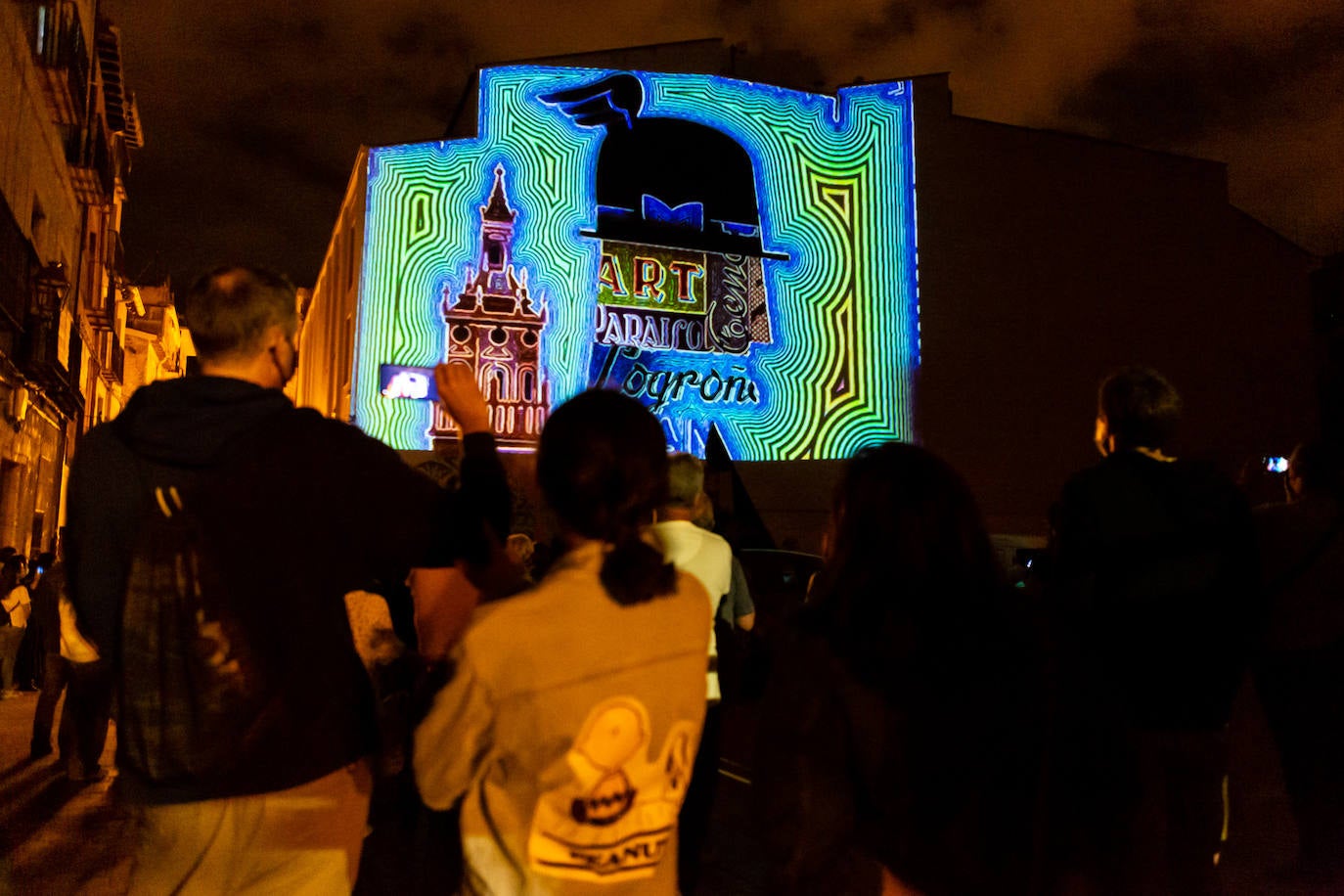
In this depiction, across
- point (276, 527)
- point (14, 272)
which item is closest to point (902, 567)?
point (276, 527)

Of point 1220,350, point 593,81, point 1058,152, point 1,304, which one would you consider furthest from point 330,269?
point 1220,350

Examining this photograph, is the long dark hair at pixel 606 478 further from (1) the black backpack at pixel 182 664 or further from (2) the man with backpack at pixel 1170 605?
(2) the man with backpack at pixel 1170 605

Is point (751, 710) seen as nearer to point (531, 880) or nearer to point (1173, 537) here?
point (1173, 537)

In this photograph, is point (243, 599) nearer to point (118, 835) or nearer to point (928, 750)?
point (928, 750)

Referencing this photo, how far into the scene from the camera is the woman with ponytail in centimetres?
189

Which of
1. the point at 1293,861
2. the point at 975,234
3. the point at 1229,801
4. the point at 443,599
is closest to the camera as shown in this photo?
the point at 443,599

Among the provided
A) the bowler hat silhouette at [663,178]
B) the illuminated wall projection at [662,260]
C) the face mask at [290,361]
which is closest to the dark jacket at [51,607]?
the face mask at [290,361]

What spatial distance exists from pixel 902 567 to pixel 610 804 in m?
0.71

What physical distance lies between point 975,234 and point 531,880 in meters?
24.4

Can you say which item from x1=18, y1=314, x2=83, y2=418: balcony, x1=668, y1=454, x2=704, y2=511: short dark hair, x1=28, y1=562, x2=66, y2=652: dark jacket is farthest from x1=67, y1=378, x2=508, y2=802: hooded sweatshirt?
x1=18, y1=314, x2=83, y2=418: balcony

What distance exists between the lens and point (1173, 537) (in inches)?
120

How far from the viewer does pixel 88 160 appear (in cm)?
2331

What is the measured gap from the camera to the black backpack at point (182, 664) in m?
1.93

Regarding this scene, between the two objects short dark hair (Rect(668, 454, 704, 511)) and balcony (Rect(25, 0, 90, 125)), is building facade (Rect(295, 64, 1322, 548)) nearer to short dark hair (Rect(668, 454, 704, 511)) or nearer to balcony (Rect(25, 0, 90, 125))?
balcony (Rect(25, 0, 90, 125))
